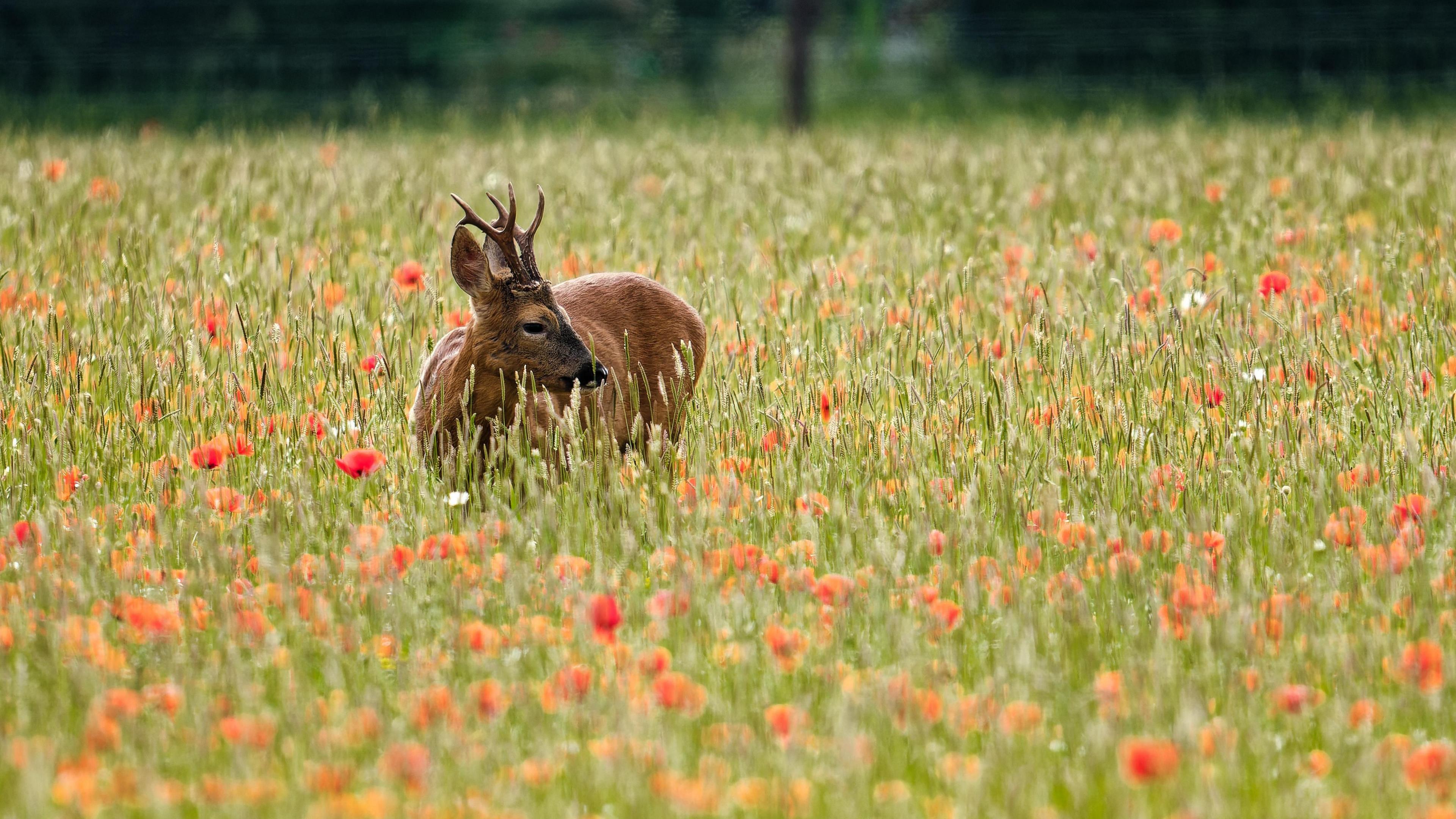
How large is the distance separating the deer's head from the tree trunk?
495 inches

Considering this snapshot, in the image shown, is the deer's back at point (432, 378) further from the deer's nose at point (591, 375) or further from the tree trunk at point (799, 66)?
the tree trunk at point (799, 66)

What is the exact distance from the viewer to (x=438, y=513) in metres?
3.65

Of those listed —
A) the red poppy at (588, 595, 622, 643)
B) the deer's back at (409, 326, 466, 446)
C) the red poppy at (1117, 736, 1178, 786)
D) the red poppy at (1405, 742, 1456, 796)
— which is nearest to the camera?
the red poppy at (1117, 736, 1178, 786)

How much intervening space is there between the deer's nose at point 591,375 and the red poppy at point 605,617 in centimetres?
112

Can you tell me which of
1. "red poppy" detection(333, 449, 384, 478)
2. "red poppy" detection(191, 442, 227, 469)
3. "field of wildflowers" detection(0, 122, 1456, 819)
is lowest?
"field of wildflowers" detection(0, 122, 1456, 819)

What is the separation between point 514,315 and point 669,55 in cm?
1745

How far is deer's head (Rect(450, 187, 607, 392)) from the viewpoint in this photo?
3.95m

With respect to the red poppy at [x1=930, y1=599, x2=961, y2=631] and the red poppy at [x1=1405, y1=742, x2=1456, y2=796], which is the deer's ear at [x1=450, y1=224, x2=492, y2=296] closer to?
the red poppy at [x1=930, y1=599, x2=961, y2=631]

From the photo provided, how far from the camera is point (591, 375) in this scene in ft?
12.9

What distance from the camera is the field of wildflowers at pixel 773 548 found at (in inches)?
97.7

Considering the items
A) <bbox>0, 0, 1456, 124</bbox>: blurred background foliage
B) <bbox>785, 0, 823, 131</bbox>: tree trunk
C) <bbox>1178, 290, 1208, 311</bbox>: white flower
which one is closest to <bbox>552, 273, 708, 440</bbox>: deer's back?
<bbox>1178, 290, 1208, 311</bbox>: white flower

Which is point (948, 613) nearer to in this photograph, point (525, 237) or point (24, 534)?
point (525, 237)

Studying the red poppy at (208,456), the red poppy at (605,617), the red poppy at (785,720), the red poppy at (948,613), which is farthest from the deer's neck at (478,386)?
the red poppy at (785,720)

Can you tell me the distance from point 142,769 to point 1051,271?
4974mm
